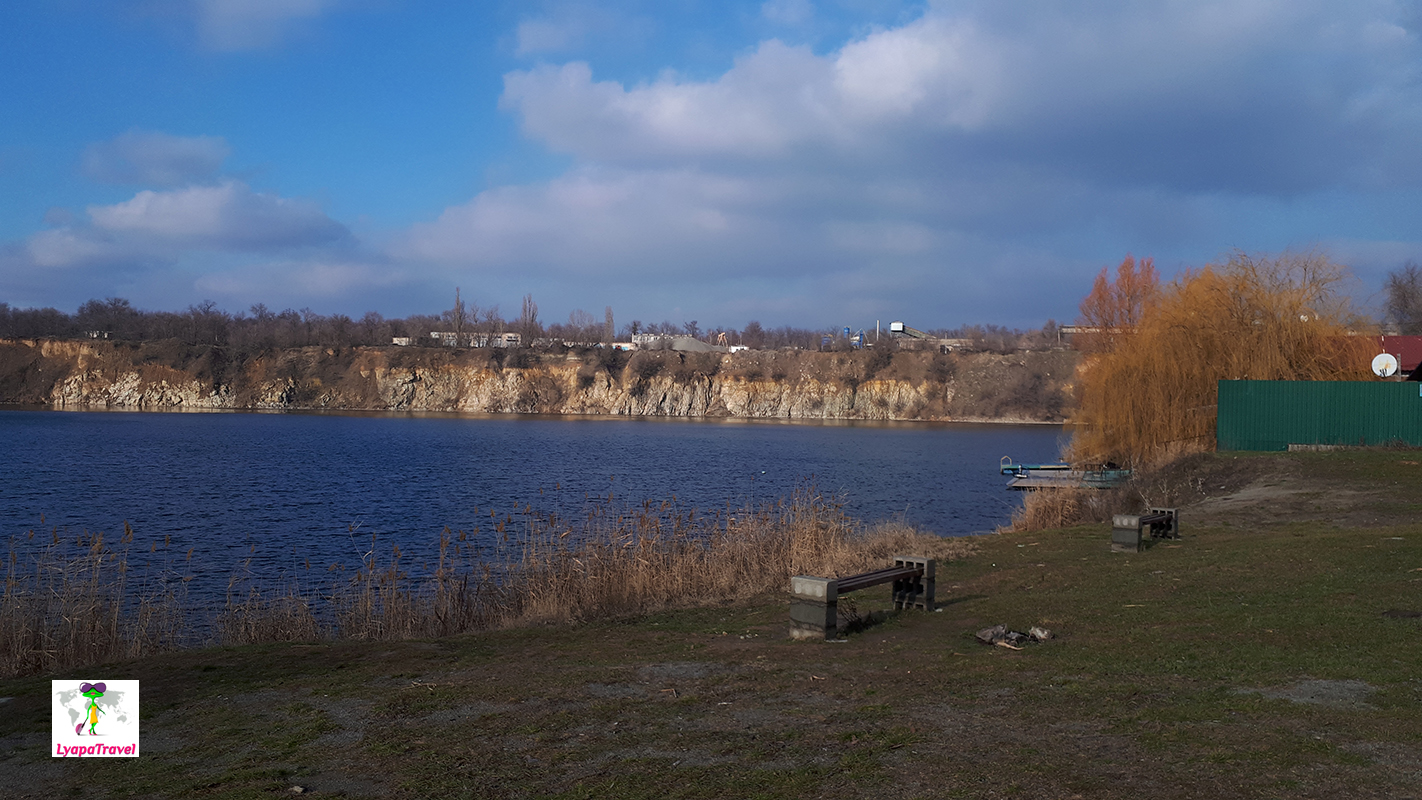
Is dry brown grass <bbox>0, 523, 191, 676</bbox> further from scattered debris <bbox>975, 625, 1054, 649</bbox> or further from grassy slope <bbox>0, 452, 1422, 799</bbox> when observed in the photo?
scattered debris <bbox>975, 625, 1054, 649</bbox>

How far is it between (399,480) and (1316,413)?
30188 millimetres

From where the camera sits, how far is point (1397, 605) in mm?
9109

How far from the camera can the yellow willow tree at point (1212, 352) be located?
99.5ft

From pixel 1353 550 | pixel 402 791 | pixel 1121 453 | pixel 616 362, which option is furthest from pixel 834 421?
pixel 402 791

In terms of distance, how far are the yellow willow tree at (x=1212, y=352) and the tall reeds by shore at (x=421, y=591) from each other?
16.2 metres

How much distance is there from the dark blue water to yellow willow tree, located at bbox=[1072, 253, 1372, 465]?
511 cm

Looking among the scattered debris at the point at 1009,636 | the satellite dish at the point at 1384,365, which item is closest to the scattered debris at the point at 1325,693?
the scattered debris at the point at 1009,636

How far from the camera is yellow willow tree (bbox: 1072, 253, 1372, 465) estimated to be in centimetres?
3033

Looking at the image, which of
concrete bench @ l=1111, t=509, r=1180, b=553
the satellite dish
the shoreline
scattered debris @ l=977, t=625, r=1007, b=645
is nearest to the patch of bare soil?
concrete bench @ l=1111, t=509, r=1180, b=553

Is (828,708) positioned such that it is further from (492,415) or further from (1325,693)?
(492,415)

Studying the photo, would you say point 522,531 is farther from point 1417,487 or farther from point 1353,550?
point 1417,487

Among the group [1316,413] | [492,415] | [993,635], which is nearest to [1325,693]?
[993,635]

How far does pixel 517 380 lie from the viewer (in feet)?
390

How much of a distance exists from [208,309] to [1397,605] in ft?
585
